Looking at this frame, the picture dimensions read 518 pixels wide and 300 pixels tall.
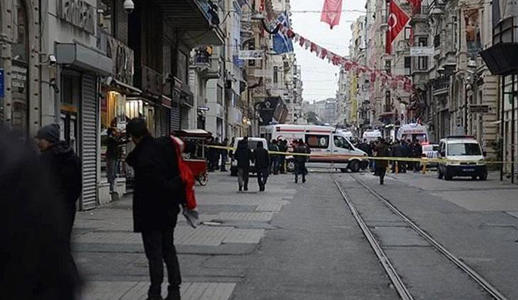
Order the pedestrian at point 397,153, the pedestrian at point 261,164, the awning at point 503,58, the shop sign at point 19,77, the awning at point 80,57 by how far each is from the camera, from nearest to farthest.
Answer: the shop sign at point 19,77 → the awning at point 80,57 → the pedestrian at point 261,164 → the awning at point 503,58 → the pedestrian at point 397,153

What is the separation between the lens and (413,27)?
75562 mm

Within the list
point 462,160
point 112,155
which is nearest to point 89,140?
point 112,155

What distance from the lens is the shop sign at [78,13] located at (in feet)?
59.9

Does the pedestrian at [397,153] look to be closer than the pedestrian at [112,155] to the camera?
No

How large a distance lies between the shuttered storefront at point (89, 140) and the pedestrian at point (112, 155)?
1647 millimetres

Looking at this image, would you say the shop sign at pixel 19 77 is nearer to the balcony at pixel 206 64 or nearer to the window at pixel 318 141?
the balcony at pixel 206 64

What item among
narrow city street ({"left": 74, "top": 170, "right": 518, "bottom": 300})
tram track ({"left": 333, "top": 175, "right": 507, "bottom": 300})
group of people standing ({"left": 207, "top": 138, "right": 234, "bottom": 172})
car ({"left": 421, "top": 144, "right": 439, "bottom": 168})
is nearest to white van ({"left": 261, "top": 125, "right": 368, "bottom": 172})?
car ({"left": 421, "top": 144, "right": 439, "bottom": 168})

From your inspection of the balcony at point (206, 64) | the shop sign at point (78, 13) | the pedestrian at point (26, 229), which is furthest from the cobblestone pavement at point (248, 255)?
the balcony at point (206, 64)

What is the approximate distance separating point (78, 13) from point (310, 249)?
876 cm

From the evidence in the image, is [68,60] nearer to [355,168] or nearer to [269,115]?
[355,168]

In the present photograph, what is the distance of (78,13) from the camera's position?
19.4 metres

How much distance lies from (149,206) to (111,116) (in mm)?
16074

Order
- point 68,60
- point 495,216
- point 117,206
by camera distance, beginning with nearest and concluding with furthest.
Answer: point 68,60 → point 495,216 → point 117,206

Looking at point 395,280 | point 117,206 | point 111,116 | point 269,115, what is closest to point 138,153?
point 395,280
